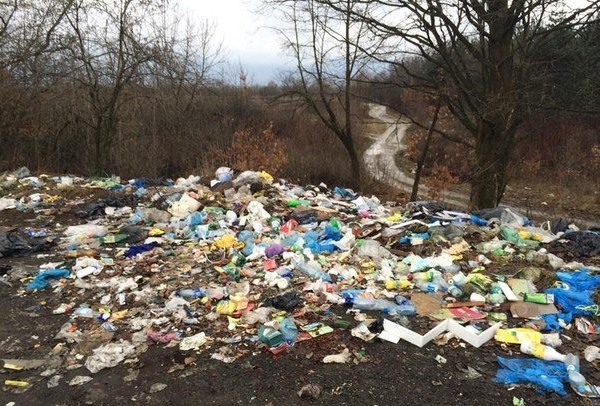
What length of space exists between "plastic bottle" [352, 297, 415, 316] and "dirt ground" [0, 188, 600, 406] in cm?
34

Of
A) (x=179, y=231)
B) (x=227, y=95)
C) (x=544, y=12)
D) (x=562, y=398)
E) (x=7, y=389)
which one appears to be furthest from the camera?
(x=227, y=95)

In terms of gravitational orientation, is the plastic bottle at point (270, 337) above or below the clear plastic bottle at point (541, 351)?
below

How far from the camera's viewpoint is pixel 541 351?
2.90 m

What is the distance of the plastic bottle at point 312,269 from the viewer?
4.05m

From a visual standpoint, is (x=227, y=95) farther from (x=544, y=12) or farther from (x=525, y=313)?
(x=525, y=313)

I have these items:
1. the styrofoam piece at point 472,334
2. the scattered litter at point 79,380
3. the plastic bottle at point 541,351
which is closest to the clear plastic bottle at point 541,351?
the plastic bottle at point 541,351

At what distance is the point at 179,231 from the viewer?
5.55 m

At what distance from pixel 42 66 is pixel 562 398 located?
12.4m

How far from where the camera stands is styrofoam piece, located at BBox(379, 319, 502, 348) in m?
3.06

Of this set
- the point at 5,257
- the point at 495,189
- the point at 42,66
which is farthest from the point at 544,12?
the point at 42,66

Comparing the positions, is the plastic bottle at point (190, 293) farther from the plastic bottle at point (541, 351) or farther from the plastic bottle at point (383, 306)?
the plastic bottle at point (541, 351)

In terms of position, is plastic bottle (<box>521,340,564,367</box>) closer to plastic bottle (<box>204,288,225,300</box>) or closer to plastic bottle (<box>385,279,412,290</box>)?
plastic bottle (<box>385,279,412,290</box>)

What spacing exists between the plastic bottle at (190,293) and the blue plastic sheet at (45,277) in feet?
4.28

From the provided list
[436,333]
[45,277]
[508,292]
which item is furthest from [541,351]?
[45,277]
